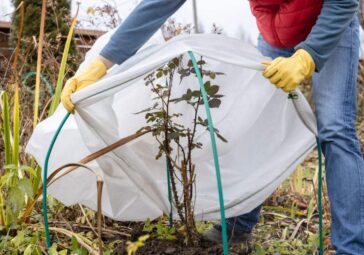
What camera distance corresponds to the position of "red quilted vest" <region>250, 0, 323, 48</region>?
Result: 1734mm

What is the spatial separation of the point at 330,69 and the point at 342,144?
0.27 meters

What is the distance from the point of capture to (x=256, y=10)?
1.93 m

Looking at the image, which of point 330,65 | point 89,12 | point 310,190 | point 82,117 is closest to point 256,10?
point 330,65

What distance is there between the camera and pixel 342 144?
5.52 ft

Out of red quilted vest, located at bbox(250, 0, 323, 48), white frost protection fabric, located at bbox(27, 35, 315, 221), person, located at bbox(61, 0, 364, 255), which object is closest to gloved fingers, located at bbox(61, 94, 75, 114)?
person, located at bbox(61, 0, 364, 255)

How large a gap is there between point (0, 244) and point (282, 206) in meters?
1.57

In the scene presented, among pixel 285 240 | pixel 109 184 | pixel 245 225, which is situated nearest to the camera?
pixel 109 184

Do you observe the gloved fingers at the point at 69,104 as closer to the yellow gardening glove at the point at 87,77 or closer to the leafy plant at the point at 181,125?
the yellow gardening glove at the point at 87,77

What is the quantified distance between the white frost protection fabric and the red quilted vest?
157 millimetres

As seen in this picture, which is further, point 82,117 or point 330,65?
point 330,65

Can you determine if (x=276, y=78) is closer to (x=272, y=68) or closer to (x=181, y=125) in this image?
(x=272, y=68)

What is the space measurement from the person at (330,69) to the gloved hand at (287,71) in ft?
→ 0.07

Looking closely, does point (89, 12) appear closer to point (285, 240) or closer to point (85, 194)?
point (85, 194)

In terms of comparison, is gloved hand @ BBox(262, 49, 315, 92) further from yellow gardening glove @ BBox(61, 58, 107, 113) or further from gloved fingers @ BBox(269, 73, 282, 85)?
yellow gardening glove @ BBox(61, 58, 107, 113)
